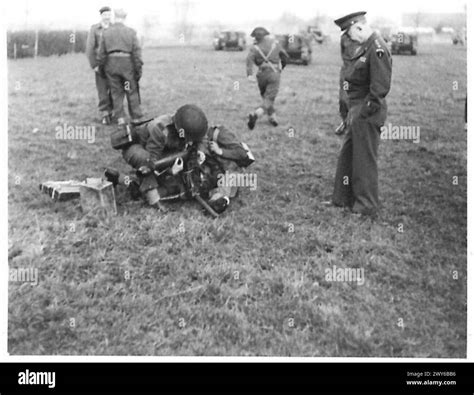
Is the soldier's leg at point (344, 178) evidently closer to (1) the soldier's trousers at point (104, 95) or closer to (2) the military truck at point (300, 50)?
(1) the soldier's trousers at point (104, 95)

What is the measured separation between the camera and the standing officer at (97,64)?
6883mm

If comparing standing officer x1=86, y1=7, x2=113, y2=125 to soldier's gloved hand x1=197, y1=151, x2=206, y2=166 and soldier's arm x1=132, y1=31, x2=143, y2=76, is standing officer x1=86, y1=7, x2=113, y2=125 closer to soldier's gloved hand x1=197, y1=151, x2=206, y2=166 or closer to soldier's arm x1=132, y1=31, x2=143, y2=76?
soldier's arm x1=132, y1=31, x2=143, y2=76

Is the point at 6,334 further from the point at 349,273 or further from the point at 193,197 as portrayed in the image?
the point at 349,273

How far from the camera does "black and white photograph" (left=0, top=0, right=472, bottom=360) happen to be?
360cm

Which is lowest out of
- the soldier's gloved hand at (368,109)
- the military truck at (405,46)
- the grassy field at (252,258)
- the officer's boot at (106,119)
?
A: the grassy field at (252,258)

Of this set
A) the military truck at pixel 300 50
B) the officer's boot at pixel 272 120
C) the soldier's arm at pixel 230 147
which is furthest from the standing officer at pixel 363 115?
the military truck at pixel 300 50

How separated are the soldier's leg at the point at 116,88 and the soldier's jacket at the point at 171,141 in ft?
7.20

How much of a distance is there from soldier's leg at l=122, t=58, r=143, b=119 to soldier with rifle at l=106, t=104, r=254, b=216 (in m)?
2.20

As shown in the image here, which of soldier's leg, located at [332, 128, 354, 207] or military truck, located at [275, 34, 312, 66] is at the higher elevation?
military truck, located at [275, 34, 312, 66]

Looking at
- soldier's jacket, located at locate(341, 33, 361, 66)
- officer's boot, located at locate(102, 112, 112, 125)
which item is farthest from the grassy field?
soldier's jacket, located at locate(341, 33, 361, 66)

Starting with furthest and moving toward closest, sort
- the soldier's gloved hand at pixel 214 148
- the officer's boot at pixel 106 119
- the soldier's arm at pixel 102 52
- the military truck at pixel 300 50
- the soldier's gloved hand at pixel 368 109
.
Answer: the military truck at pixel 300 50
the officer's boot at pixel 106 119
the soldier's arm at pixel 102 52
the soldier's gloved hand at pixel 214 148
the soldier's gloved hand at pixel 368 109

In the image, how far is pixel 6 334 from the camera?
356 centimetres

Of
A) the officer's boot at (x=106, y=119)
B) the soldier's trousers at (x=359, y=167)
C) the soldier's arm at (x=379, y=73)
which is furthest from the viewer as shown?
the officer's boot at (x=106, y=119)

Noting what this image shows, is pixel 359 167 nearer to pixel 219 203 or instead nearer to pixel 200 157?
pixel 219 203
